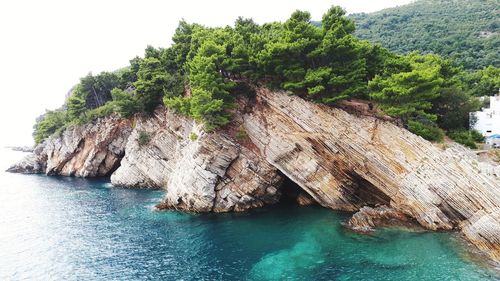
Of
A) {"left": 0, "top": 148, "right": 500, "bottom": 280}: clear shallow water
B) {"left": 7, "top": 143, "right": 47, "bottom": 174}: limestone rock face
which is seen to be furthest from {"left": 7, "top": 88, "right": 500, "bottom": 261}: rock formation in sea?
{"left": 7, "top": 143, "right": 47, "bottom": 174}: limestone rock face

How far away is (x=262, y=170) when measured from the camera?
135 ft

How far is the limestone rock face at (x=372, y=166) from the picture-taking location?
28266 mm

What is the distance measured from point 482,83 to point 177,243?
161 ft

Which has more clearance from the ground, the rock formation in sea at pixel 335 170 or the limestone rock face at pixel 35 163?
the rock formation in sea at pixel 335 170

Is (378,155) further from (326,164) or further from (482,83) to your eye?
(482,83)

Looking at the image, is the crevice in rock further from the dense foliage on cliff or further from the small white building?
the small white building

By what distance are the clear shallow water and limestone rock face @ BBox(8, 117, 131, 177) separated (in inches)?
901

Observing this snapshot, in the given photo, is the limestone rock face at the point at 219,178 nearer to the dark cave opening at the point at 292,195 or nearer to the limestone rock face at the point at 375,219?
the dark cave opening at the point at 292,195

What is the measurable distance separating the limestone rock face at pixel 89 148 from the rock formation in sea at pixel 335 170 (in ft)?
61.9

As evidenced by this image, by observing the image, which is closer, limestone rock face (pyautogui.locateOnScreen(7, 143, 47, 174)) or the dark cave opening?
the dark cave opening

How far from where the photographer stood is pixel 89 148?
68.6 m

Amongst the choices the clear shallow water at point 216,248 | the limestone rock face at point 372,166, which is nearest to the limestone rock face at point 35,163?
the clear shallow water at point 216,248

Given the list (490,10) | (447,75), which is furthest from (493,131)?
(490,10)

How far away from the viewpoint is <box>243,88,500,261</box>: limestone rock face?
2827cm
